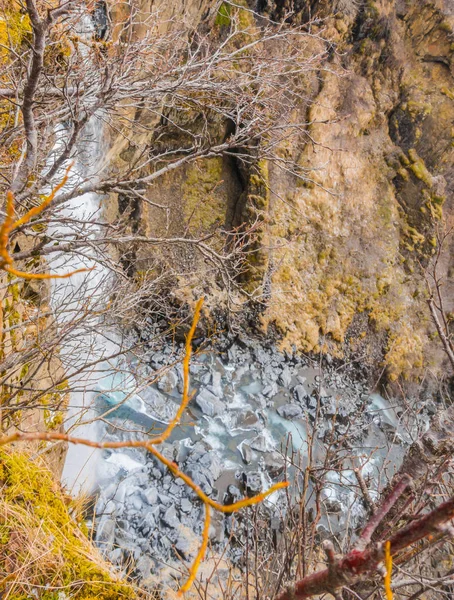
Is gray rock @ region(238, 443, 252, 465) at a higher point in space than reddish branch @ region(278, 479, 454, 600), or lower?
higher

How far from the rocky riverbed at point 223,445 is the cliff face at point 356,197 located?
3.89 feet

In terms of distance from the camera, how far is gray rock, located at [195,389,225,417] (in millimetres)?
6758

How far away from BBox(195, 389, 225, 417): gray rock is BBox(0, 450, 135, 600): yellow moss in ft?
13.9

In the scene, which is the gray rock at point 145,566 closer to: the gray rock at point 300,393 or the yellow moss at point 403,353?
the gray rock at point 300,393

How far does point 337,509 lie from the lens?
562cm

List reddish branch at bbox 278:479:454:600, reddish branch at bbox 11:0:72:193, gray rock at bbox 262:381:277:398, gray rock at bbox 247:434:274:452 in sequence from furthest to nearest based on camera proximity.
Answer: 1. gray rock at bbox 262:381:277:398
2. gray rock at bbox 247:434:274:452
3. reddish branch at bbox 11:0:72:193
4. reddish branch at bbox 278:479:454:600

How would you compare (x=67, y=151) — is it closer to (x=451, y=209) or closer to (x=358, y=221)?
(x=358, y=221)

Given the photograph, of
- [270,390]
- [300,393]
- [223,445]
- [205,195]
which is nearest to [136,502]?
[223,445]

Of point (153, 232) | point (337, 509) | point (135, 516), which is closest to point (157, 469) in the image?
point (135, 516)

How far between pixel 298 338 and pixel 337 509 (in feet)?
12.2

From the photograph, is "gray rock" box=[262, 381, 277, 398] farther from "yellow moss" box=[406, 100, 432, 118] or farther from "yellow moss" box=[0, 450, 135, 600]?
"yellow moss" box=[406, 100, 432, 118]

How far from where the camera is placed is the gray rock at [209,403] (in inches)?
266

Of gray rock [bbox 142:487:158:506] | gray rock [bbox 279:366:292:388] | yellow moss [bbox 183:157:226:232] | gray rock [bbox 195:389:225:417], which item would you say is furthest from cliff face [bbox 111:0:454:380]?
gray rock [bbox 142:487:158:506]

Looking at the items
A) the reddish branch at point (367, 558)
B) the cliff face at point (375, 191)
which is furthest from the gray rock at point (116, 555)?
the cliff face at point (375, 191)
